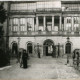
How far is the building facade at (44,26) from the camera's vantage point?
371 centimetres

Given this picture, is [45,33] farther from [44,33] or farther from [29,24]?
[29,24]

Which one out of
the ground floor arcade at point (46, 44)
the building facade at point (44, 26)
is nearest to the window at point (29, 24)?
Result: the building facade at point (44, 26)

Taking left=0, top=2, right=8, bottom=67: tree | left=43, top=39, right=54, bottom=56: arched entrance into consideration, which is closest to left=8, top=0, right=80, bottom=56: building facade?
left=43, top=39, right=54, bottom=56: arched entrance

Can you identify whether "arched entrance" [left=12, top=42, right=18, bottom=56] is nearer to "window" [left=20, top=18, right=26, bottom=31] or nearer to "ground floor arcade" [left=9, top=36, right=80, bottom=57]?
"ground floor arcade" [left=9, top=36, right=80, bottom=57]

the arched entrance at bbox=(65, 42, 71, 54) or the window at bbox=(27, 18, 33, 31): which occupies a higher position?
the window at bbox=(27, 18, 33, 31)

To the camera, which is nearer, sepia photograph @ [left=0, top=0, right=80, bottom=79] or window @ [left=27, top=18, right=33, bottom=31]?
sepia photograph @ [left=0, top=0, right=80, bottom=79]

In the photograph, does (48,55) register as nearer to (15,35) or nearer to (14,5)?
(15,35)

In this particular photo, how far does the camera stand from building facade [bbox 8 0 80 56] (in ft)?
12.2

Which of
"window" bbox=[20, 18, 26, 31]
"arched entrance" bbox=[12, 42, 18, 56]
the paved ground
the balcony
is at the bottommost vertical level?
the paved ground

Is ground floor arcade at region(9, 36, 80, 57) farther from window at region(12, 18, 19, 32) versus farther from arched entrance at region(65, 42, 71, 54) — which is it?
window at region(12, 18, 19, 32)

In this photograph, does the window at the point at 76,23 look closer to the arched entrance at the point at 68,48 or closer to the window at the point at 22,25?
the arched entrance at the point at 68,48

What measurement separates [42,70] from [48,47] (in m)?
0.42

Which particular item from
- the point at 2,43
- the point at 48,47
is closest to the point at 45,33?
the point at 48,47

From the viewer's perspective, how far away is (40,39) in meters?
3.69
